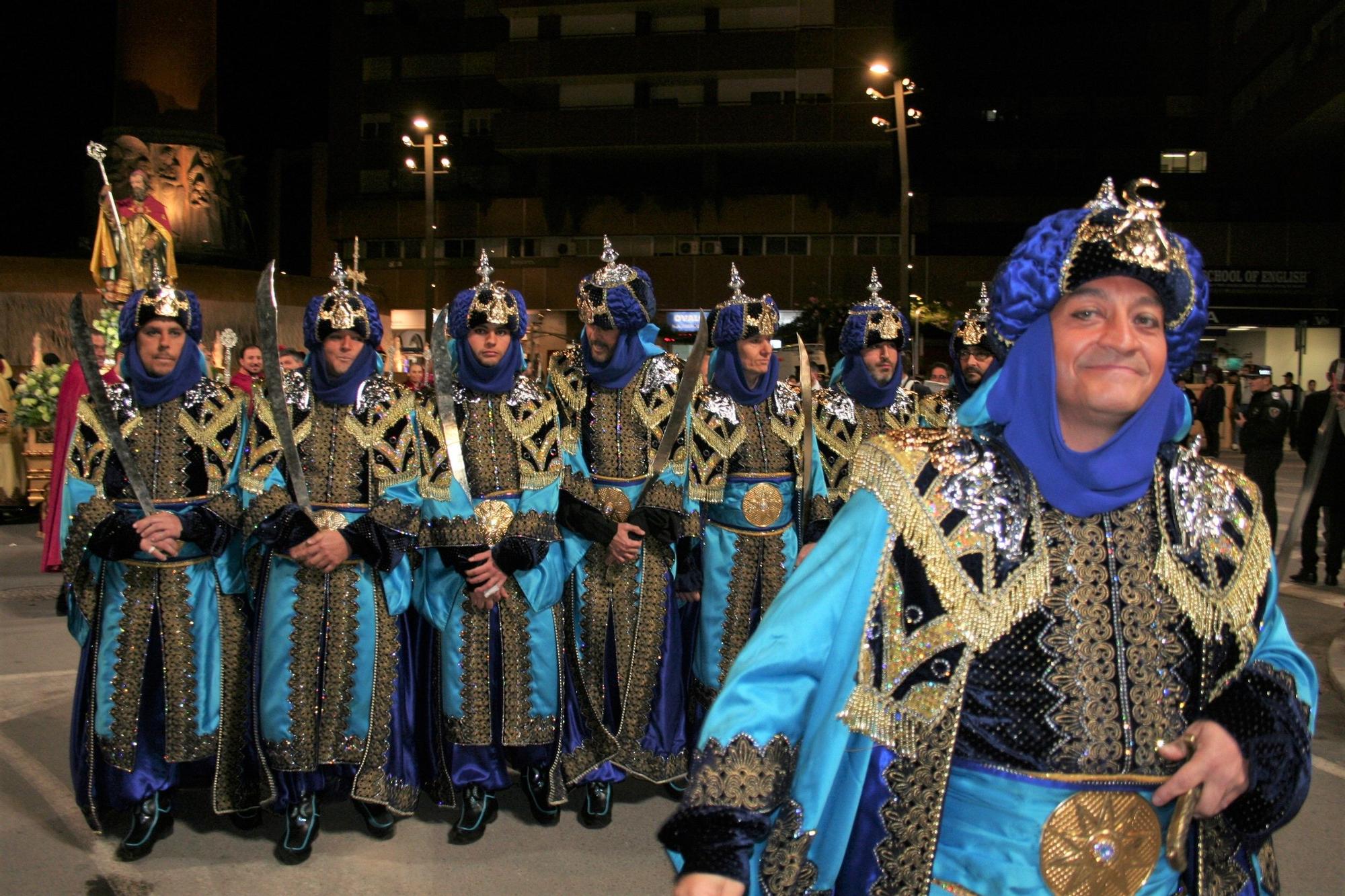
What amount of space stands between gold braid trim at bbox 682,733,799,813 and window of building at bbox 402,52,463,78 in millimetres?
47024

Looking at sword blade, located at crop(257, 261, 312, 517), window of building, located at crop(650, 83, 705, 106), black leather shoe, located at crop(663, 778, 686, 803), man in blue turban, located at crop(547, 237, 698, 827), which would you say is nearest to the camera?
sword blade, located at crop(257, 261, 312, 517)

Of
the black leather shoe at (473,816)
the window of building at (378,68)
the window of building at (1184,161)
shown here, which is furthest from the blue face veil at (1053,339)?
the window of building at (378,68)

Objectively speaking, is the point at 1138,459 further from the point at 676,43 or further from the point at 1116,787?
the point at 676,43

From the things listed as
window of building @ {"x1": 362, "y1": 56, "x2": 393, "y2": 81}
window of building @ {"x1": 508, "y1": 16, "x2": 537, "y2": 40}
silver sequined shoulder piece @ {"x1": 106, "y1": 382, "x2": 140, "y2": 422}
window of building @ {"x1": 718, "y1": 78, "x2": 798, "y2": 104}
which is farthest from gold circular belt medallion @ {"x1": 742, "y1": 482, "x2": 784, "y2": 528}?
window of building @ {"x1": 362, "y1": 56, "x2": 393, "y2": 81}

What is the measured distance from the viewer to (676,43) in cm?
4019

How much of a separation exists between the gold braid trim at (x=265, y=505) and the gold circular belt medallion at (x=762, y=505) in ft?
7.22

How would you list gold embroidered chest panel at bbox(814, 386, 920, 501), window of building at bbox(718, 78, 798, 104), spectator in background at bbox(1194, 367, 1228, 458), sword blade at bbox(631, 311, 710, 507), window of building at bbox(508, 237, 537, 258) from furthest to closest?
window of building at bbox(508, 237, 537, 258), window of building at bbox(718, 78, 798, 104), spectator in background at bbox(1194, 367, 1228, 458), gold embroidered chest panel at bbox(814, 386, 920, 501), sword blade at bbox(631, 311, 710, 507)

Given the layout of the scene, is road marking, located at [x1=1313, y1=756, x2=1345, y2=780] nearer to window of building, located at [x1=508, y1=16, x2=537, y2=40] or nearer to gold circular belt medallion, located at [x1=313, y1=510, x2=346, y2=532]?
gold circular belt medallion, located at [x1=313, y1=510, x2=346, y2=532]

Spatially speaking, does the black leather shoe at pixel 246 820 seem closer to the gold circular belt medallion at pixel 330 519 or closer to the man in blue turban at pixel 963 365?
the gold circular belt medallion at pixel 330 519

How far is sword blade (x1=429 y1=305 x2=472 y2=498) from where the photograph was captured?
5.12m

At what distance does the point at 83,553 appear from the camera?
16.1 ft

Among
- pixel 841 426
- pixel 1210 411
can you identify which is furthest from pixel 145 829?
pixel 1210 411

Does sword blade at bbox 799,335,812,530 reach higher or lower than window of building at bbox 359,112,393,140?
lower

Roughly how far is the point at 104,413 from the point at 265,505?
72 centimetres
